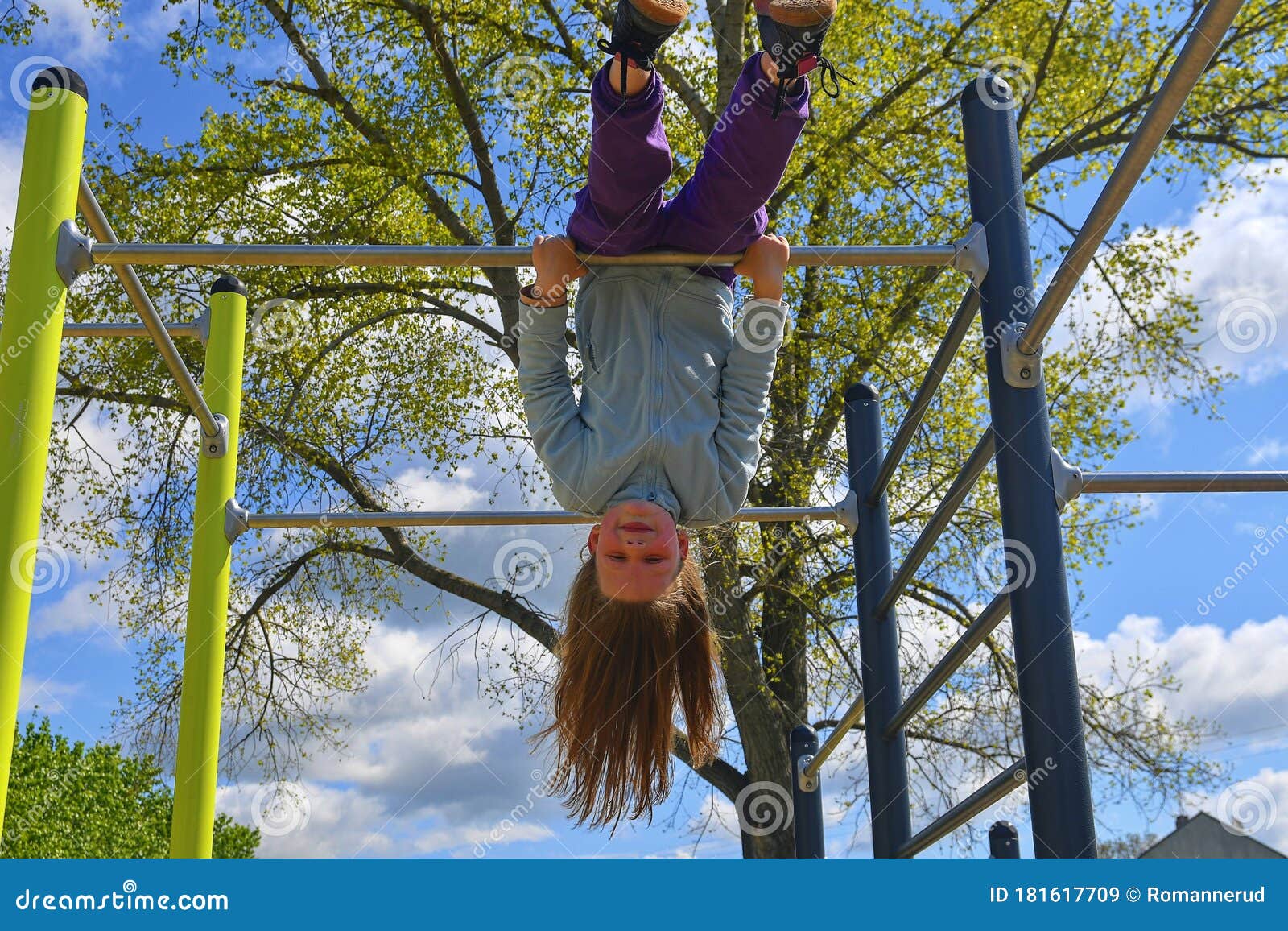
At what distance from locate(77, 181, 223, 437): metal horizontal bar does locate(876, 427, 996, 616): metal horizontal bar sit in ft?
5.46

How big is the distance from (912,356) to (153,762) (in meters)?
5.21

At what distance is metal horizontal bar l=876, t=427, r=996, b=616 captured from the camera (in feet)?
7.23

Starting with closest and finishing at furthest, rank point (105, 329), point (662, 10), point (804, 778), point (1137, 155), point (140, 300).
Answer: point (1137, 155), point (662, 10), point (140, 300), point (105, 329), point (804, 778)

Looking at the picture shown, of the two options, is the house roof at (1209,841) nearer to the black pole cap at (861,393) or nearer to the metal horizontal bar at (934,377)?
the black pole cap at (861,393)

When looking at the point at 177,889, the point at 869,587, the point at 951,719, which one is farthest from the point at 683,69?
the point at 177,889

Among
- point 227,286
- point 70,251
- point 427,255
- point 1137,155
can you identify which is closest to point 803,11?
point 1137,155

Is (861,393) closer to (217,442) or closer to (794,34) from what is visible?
(794,34)

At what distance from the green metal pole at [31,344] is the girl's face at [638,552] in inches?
39.3

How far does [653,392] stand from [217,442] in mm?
1376

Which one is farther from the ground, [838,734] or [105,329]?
[105,329]

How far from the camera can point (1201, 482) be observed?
7.41 ft

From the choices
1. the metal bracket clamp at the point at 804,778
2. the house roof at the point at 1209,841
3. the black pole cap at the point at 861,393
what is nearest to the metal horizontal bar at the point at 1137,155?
the black pole cap at the point at 861,393

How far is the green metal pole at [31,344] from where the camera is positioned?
2.01 m

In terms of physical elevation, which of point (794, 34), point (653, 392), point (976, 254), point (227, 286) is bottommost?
point (653, 392)
